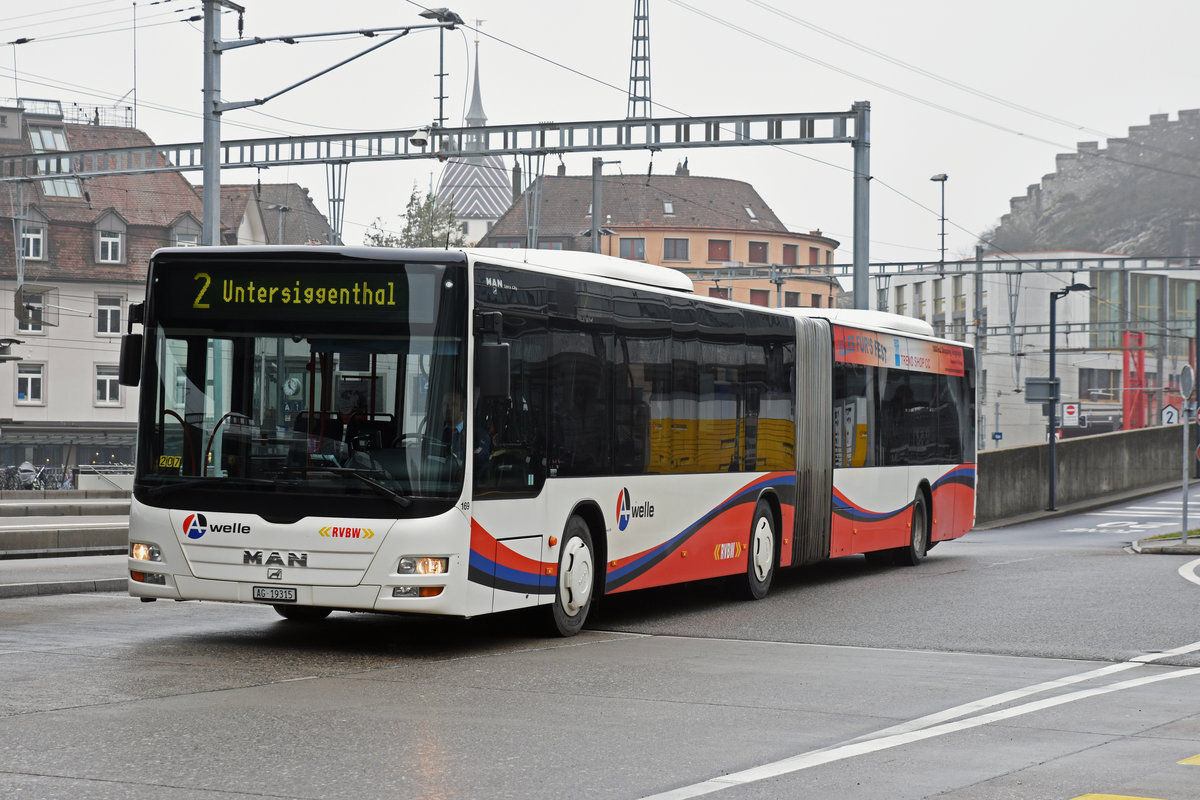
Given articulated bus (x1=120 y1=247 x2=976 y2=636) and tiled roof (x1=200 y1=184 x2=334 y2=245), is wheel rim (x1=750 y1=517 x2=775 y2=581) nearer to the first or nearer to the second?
articulated bus (x1=120 y1=247 x2=976 y2=636)

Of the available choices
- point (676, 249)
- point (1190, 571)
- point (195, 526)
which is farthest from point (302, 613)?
point (676, 249)

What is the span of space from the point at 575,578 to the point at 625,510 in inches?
40.5

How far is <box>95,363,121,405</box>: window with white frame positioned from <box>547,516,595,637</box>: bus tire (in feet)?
202

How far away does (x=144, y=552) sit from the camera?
483 inches

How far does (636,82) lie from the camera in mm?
34812

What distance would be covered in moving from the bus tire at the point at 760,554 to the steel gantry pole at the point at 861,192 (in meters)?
12.5

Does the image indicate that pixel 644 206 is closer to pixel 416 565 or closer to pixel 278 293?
pixel 278 293

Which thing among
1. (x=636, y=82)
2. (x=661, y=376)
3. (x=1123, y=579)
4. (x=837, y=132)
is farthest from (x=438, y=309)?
(x=636, y=82)

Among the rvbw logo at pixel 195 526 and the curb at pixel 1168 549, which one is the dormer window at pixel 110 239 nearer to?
the curb at pixel 1168 549

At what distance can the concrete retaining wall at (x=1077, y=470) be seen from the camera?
130 feet

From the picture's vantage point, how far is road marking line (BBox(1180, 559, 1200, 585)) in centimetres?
2027

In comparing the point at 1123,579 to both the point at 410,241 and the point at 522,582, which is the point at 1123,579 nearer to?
the point at 522,582

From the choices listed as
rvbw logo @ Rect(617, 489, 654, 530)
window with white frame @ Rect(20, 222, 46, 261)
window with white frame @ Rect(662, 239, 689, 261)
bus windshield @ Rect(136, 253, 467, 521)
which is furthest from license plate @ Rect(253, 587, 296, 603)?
window with white frame @ Rect(662, 239, 689, 261)

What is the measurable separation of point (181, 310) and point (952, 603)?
8.35 metres
